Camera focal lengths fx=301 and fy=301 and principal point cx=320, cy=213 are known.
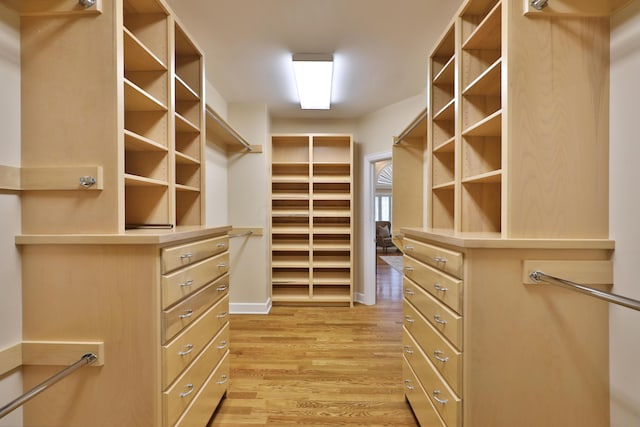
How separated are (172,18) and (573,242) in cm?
220

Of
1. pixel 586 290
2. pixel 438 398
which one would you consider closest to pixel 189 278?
pixel 438 398

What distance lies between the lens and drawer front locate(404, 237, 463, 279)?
46.2 inches

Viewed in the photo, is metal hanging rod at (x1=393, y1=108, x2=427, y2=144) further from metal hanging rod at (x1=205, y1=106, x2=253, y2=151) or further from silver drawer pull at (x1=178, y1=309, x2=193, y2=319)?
silver drawer pull at (x1=178, y1=309, x2=193, y2=319)

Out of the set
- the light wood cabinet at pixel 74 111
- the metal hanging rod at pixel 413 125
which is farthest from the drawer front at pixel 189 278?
the metal hanging rod at pixel 413 125

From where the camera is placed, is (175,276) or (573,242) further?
(175,276)

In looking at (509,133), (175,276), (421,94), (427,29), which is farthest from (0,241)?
(421,94)

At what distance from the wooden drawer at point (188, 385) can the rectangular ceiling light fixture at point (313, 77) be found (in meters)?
2.21

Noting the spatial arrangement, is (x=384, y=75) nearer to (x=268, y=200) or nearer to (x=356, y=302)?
(x=268, y=200)

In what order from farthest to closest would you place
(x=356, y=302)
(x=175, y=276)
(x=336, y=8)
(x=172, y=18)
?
1. (x=356, y=302)
2. (x=336, y=8)
3. (x=172, y=18)
4. (x=175, y=276)

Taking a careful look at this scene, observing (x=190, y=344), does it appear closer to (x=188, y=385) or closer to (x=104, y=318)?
(x=188, y=385)

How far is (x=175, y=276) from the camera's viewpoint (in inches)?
49.4

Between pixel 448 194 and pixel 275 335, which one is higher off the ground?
pixel 448 194

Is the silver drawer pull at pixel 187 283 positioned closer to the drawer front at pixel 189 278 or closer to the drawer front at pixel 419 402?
the drawer front at pixel 189 278

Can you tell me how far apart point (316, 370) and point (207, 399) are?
0.93m
